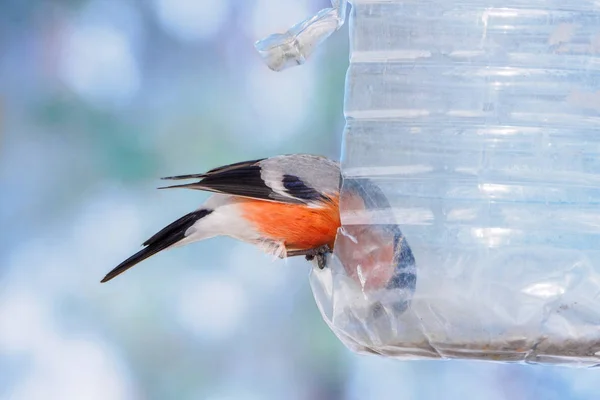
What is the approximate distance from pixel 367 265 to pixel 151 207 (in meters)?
2.67

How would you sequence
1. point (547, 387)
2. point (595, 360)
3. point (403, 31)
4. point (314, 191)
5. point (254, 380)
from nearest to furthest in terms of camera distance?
point (595, 360), point (403, 31), point (314, 191), point (547, 387), point (254, 380)

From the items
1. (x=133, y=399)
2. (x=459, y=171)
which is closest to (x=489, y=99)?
(x=459, y=171)

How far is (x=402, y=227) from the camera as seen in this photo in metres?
2.12

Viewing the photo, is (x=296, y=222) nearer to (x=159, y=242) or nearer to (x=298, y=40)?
(x=159, y=242)

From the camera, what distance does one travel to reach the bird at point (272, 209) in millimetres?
2629

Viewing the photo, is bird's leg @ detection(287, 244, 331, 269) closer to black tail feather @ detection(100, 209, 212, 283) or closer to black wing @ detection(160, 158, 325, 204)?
black wing @ detection(160, 158, 325, 204)

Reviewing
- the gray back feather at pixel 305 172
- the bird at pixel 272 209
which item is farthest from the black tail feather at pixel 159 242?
the gray back feather at pixel 305 172

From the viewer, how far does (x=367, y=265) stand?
214cm

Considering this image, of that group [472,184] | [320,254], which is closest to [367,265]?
[472,184]

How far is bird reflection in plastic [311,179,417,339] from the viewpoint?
2070 millimetres

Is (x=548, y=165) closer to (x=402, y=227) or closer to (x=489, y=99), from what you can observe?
(x=489, y=99)

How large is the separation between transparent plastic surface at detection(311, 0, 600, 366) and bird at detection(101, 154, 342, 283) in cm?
35

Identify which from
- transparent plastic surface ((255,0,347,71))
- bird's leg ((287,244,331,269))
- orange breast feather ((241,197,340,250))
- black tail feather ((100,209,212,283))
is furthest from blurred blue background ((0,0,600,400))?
transparent plastic surface ((255,0,347,71))

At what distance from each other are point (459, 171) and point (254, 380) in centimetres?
270
